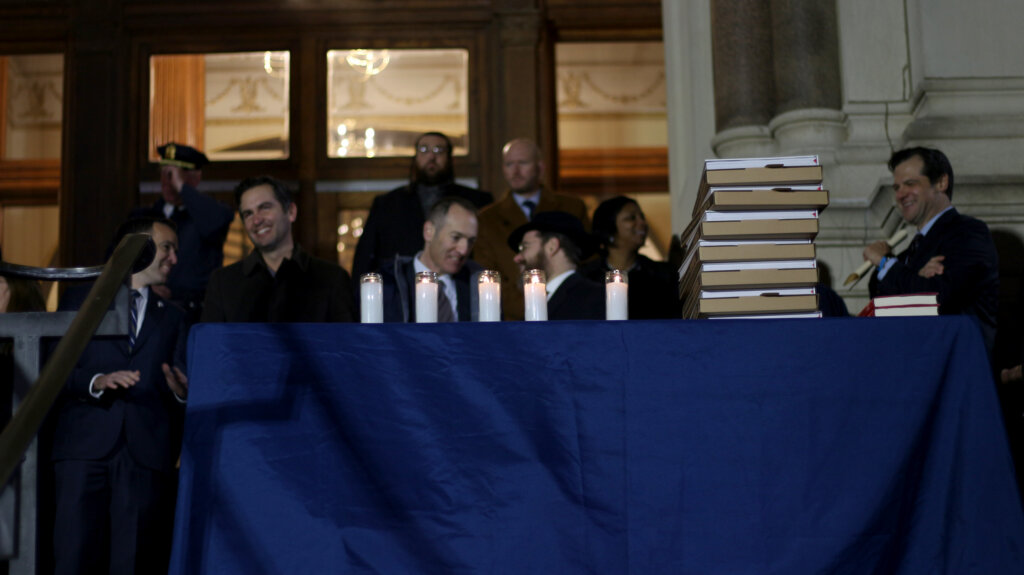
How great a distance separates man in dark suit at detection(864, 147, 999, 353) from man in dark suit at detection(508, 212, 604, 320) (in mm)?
1100

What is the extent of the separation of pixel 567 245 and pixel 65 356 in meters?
2.85

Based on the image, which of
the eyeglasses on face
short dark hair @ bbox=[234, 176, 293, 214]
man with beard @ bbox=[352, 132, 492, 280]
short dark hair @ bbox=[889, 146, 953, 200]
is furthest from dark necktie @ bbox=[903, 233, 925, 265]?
the eyeglasses on face

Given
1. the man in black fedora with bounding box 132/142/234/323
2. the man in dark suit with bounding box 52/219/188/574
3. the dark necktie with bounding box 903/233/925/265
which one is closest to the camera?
the man in dark suit with bounding box 52/219/188/574

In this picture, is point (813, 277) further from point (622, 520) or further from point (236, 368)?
point (236, 368)

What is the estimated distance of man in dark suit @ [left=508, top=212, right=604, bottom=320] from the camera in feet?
15.7

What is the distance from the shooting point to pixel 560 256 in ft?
16.4

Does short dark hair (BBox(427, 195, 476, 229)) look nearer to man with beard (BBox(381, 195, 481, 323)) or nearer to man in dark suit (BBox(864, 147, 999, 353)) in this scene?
man with beard (BBox(381, 195, 481, 323))

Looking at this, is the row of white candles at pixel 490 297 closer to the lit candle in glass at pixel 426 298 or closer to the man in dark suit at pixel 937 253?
the lit candle in glass at pixel 426 298

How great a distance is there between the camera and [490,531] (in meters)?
2.72

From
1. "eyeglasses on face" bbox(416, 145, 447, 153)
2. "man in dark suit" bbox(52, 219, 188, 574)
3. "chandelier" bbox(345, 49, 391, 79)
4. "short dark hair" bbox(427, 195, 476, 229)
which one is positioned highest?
"chandelier" bbox(345, 49, 391, 79)

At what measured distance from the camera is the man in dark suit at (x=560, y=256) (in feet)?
15.7

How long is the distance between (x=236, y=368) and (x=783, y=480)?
1.26 meters

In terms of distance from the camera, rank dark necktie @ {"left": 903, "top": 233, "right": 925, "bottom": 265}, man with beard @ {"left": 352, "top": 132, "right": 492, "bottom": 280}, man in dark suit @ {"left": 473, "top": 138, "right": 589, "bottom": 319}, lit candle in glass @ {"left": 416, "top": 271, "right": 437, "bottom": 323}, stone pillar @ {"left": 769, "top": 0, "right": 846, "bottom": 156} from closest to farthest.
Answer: lit candle in glass @ {"left": 416, "top": 271, "right": 437, "bottom": 323}
dark necktie @ {"left": 903, "top": 233, "right": 925, "bottom": 265}
stone pillar @ {"left": 769, "top": 0, "right": 846, "bottom": 156}
man in dark suit @ {"left": 473, "top": 138, "right": 589, "bottom": 319}
man with beard @ {"left": 352, "top": 132, "right": 492, "bottom": 280}

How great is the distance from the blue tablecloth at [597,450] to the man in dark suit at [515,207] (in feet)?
11.1
